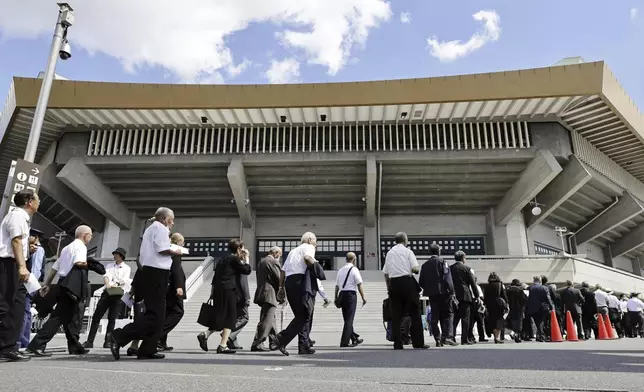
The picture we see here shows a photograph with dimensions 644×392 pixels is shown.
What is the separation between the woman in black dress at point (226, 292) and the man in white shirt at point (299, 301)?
0.79 m

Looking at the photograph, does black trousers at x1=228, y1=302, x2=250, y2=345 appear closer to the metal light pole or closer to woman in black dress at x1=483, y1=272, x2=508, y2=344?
woman in black dress at x1=483, y1=272, x2=508, y2=344

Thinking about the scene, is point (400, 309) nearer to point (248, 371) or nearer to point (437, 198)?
point (248, 371)

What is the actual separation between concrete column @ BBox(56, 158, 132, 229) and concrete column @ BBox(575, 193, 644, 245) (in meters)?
Answer: 25.7

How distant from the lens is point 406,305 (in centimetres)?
667

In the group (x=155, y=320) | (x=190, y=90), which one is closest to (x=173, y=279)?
(x=155, y=320)

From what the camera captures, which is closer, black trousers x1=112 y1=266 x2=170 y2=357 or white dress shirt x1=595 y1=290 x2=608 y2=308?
black trousers x1=112 y1=266 x2=170 y2=357

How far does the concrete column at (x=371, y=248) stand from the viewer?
2455cm

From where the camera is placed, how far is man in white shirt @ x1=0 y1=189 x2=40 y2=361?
4.22 metres

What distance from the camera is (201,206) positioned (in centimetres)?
2528

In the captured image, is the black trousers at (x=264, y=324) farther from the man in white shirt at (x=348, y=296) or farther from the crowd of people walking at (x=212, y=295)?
the man in white shirt at (x=348, y=296)

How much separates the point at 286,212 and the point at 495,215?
11.0 metres

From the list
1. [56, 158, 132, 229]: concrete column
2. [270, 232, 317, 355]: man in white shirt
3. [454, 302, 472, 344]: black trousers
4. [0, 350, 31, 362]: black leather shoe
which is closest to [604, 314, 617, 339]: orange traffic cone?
[454, 302, 472, 344]: black trousers

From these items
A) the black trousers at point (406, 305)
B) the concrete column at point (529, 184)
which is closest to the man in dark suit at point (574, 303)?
the black trousers at point (406, 305)

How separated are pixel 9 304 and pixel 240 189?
17.8 metres
